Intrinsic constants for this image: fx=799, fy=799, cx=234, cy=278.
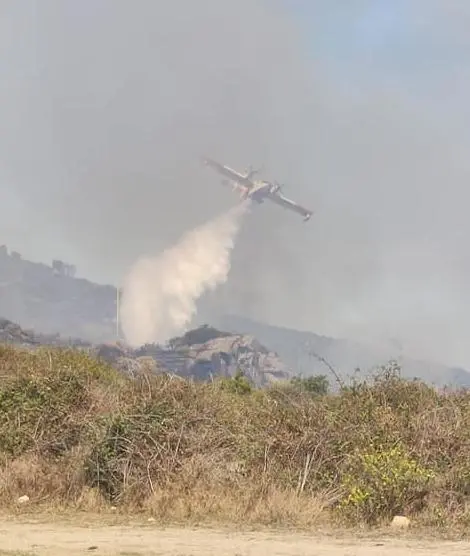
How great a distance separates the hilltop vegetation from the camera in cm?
1477

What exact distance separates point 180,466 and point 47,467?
3.11 metres

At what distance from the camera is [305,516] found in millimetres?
14469

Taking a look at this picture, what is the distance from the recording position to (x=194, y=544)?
12.5 metres

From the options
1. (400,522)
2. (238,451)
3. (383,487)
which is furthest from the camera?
(238,451)

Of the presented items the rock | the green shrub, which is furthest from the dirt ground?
the green shrub

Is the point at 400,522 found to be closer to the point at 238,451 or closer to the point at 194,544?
Result: the point at 194,544

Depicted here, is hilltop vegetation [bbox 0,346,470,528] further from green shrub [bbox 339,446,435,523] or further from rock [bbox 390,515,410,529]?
rock [bbox 390,515,410,529]

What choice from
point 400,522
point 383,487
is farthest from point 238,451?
point 400,522

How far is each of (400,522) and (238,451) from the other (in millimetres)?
4369

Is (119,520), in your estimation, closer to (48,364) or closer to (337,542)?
(337,542)

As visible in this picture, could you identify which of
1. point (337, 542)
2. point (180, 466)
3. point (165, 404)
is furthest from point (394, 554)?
point (165, 404)

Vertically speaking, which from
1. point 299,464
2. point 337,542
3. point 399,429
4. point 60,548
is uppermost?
point 399,429

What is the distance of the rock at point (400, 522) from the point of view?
13.9 m

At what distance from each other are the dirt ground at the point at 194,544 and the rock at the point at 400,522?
0.71m
